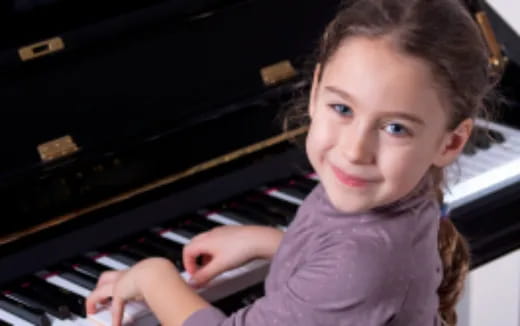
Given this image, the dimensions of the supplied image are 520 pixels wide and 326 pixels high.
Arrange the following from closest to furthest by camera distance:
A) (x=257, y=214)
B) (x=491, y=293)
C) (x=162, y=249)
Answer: (x=162, y=249)
(x=257, y=214)
(x=491, y=293)

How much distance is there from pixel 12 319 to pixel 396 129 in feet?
2.44

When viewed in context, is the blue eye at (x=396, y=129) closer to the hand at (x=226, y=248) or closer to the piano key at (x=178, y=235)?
the hand at (x=226, y=248)

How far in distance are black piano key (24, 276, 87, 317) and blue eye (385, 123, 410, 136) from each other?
25.4 inches

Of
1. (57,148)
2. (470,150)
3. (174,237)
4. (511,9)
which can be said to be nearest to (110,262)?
(174,237)

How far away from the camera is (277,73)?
2.18 m

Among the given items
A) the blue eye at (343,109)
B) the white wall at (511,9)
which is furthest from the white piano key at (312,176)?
the white wall at (511,9)

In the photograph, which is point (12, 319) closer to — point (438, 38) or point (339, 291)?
point (339, 291)

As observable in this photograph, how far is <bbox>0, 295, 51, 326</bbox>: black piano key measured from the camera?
1.65m

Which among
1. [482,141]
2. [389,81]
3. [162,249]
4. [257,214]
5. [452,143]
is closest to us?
[389,81]

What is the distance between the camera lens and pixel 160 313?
1547 millimetres

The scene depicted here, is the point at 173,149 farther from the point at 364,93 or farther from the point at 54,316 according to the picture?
the point at 364,93

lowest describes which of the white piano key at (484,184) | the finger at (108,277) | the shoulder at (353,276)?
the white piano key at (484,184)

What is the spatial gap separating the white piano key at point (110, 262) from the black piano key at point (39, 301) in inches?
5.5

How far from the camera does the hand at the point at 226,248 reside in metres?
1.73
